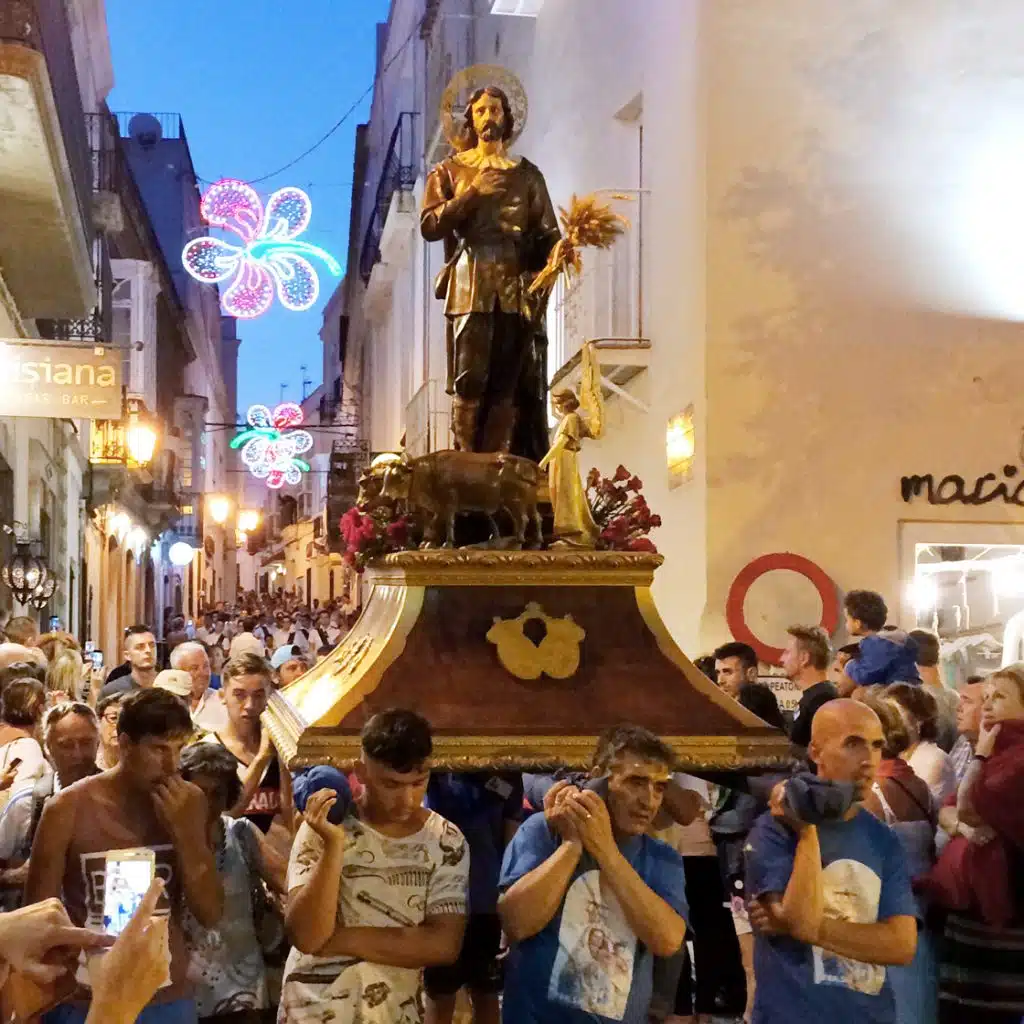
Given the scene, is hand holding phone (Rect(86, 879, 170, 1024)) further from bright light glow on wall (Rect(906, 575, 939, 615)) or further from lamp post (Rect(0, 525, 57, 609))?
lamp post (Rect(0, 525, 57, 609))

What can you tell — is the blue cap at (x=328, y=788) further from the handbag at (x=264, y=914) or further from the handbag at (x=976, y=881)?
the handbag at (x=976, y=881)

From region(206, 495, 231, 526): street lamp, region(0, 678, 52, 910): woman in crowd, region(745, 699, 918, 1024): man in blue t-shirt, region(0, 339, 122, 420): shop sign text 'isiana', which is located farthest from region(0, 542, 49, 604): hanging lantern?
region(206, 495, 231, 526): street lamp

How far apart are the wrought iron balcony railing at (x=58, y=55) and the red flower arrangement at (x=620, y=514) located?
4.88 metres

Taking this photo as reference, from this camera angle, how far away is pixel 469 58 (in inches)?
751

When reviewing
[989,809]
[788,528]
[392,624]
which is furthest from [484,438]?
[788,528]

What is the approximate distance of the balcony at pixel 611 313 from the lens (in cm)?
1098

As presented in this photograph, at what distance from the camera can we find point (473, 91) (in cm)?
539

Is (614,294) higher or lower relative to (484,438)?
higher

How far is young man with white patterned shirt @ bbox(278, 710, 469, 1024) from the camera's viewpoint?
306 centimetres

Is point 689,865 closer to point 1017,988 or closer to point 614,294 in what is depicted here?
point 1017,988

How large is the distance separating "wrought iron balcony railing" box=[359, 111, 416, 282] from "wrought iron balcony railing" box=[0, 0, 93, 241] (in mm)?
10528

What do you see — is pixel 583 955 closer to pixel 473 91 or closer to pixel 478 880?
pixel 478 880

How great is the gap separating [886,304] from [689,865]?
5.77 meters

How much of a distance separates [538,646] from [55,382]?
6482mm
